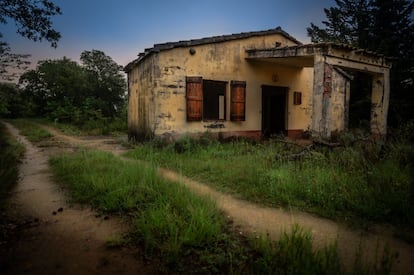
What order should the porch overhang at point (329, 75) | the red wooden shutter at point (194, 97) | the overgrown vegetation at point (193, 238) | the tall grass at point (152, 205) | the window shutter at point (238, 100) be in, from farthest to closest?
the window shutter at point (238, 100) < the red wooden shutter at point (194, 97) < the porch overhang at point (329, 75) < the tall grass at point (152, 205) < the overgrown vegetation at point (193, 238)

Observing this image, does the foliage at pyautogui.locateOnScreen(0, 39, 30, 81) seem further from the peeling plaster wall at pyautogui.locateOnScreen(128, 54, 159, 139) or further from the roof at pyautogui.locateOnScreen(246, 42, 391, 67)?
the roof at pyautogui.locateOnScreen(246, 42, 391, 67)

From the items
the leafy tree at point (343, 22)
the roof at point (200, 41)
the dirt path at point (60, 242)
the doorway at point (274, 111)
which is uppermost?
the leafy tree at point (343, 22)

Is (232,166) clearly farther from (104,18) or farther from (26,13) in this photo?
(104,18)

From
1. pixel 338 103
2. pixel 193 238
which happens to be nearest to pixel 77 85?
pixel 338 103

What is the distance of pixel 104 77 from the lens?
28781 millimetres

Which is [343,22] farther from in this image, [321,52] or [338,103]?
[338,103]

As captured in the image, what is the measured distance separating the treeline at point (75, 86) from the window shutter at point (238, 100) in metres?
16.7

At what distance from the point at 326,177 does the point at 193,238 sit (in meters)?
2.75

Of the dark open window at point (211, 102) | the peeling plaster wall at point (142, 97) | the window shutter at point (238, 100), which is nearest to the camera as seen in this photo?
the peeling plaster wall at point (142, 97)

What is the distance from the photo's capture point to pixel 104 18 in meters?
14.7

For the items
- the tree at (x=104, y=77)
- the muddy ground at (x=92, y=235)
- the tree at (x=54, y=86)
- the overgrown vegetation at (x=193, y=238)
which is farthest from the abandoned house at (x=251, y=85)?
the tree at (x=104, y=77)

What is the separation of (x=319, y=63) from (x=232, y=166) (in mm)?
4306

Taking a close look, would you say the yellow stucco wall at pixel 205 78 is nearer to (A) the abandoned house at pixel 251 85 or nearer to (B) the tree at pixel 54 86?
(A) the abandoned house at pixel 251 85

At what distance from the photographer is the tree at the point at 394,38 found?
38.6 feet
